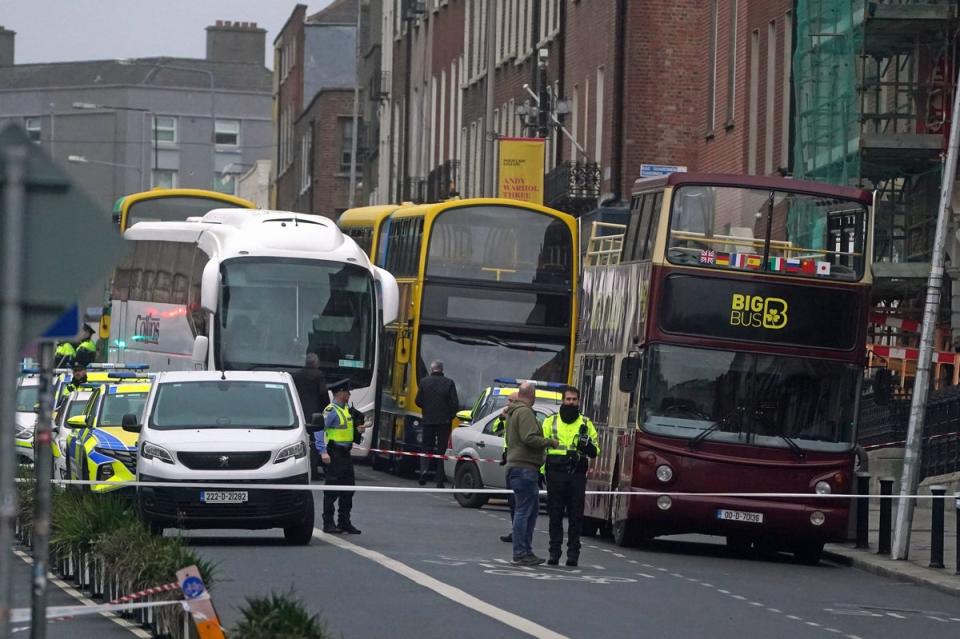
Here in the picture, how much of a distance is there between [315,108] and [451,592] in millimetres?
80320

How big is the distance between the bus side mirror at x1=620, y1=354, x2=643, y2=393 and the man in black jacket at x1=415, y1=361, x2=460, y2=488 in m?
10.4

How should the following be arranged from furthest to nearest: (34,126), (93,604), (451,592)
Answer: (34,126), (451,592), (93,604)

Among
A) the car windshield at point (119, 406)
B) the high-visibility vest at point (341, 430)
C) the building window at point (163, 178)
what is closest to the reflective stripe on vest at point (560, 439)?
the high-visibility vest at point (341, 430)

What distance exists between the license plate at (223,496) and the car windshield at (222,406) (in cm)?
102

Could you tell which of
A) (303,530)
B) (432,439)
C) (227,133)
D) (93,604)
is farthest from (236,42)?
(93,604)

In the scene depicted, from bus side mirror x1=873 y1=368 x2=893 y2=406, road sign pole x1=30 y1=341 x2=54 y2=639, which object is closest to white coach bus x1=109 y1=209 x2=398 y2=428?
bus side mirror x1=873 y1=368 x2=893 y2=406

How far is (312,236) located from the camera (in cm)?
3556

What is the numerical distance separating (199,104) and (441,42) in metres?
44.1

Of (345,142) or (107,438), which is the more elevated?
(345,142)

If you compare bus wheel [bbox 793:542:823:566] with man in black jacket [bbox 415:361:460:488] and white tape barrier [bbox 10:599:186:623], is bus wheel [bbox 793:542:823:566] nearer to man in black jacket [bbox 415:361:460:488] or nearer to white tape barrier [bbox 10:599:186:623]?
man in black jacket [bbox 415:361:460:488]

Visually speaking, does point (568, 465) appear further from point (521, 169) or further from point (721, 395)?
point (521, 169)

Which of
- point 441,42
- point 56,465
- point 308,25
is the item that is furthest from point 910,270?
point 308,25

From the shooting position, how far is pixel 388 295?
35.2 meters

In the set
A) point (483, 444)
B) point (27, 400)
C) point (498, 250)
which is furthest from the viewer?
point (27, 400)
